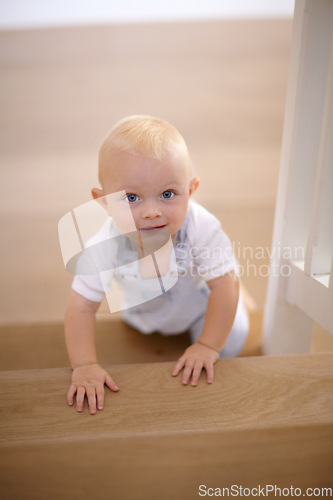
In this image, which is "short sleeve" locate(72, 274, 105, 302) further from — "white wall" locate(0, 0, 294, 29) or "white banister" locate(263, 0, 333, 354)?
"white wall" locate(0, 0, 294, 29)

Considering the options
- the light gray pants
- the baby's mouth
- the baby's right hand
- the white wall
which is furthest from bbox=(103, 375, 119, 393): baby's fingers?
the white wall

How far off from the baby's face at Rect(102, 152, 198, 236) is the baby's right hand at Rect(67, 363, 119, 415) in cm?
20

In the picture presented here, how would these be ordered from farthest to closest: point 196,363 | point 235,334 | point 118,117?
point 118,117
point 235,334
point 196,363

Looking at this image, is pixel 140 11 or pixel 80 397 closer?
pixel 80 397

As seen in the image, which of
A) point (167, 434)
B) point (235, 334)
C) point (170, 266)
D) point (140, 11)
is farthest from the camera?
point (140, 11)

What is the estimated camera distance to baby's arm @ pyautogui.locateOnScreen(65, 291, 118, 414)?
584 mm

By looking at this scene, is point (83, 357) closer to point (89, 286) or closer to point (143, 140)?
point (89, 286)

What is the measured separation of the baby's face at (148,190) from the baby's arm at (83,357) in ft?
0.53

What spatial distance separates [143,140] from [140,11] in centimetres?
285

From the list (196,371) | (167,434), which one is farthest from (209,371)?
(167,434)

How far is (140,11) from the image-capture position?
3.04m

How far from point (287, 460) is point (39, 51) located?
2.41m

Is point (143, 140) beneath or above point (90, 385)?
above

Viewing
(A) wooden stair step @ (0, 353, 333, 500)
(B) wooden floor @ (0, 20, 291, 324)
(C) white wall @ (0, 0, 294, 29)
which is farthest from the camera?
(C) white wall @ (0, 0, 294, 29)
